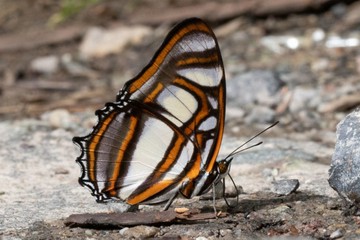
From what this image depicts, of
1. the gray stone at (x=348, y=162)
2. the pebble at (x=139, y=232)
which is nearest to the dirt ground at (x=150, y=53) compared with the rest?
the gray stone at (x=348, y=162)

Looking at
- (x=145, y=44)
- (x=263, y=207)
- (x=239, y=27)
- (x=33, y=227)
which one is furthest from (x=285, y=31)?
(x=33, y=227)

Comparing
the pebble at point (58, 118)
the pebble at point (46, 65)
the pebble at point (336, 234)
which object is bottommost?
the pebble at point (336, 234)

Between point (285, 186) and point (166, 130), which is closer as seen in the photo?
point (166, 130)

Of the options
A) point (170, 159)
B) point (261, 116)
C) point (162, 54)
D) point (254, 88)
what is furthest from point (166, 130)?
point (254, 88)

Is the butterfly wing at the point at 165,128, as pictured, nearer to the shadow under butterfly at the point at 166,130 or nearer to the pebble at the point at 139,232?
the shadow under butterfly at the point at 166,130

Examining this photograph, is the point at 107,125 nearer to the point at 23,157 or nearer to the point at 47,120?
the point at 23,157

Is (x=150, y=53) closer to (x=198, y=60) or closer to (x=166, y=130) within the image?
(x=166, y=130)
